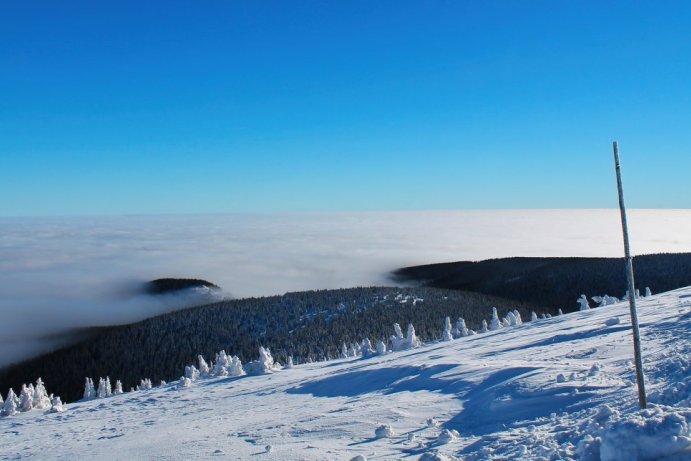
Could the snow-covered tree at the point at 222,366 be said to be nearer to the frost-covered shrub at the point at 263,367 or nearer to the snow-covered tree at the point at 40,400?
the frost-covered shrub at the point at 263,367

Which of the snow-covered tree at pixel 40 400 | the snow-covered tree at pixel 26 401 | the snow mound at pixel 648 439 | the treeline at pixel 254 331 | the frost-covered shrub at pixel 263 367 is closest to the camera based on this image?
the snow mound at pixel 648 439

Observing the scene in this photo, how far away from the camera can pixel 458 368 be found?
2977cm

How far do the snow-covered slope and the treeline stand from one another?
3148 inches

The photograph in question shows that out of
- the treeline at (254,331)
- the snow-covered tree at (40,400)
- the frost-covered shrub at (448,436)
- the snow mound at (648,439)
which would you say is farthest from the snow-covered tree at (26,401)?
the treeline at (254,331)

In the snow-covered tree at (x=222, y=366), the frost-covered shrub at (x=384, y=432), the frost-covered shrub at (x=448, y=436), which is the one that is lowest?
the snow-covered tree at (x=222, y=366)

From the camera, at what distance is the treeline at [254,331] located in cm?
13450

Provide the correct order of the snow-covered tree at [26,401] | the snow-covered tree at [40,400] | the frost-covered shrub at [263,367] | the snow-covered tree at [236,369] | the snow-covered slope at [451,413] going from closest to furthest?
1. the snow-covered slope at [451,413]
2. the snow-covered tree at [26,401]
3. the snow-covered tree at [40,400]
4. the frost-covered shrub at [263,367]
5. the snow-covered tree at [236,369]

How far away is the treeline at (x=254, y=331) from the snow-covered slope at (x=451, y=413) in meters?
80.0

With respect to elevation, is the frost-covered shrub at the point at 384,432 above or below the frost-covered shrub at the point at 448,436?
below

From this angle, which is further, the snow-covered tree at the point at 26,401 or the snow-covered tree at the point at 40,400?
the snow-covered tree at the point at 40,400

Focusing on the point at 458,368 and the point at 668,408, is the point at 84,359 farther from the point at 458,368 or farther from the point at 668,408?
the point at 668,408

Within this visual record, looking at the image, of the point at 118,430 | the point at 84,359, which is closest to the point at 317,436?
the point at 118,430

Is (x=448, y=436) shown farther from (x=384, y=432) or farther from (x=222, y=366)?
(x=222, y=366)

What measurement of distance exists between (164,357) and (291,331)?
126 ft
